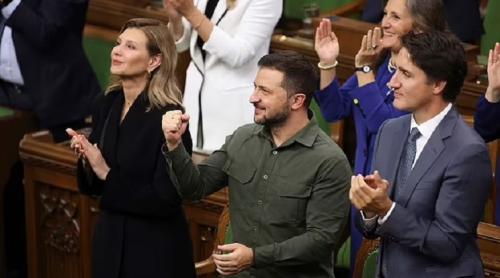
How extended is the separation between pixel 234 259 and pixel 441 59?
681mm

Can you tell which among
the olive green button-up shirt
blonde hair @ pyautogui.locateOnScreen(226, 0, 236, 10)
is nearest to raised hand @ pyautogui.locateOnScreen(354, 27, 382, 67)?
the olive green button-up shirt

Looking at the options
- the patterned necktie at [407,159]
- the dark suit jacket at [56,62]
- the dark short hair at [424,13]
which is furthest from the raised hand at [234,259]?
the dark suit jacket at [56,62]

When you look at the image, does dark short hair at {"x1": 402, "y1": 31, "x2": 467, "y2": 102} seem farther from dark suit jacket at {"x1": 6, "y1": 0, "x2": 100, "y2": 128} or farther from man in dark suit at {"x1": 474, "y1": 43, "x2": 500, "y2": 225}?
dark suit jacket at {"x1": 6, "y1": 0, "x2": 100, "y2": 128}

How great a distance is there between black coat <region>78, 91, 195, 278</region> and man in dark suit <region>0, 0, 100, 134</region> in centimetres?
116

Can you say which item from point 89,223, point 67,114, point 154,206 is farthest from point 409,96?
point 67,114

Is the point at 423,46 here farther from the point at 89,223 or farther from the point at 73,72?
the point at 73,72

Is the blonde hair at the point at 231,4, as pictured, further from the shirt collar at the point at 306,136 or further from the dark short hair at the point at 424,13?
the shirt collar at the point at 306,136

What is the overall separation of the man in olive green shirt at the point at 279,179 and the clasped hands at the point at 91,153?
1.23ft

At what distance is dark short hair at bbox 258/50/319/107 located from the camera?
297 centimetres

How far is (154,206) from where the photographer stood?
10.7ft

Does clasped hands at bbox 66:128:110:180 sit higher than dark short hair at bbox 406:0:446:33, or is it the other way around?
dark short hair at bbox 406:0:446:33

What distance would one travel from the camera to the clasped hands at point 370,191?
2566 millimetres

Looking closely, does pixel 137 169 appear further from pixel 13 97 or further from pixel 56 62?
pixel 13 97

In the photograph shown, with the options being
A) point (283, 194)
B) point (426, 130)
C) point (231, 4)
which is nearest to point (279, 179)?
point (283, 194)
